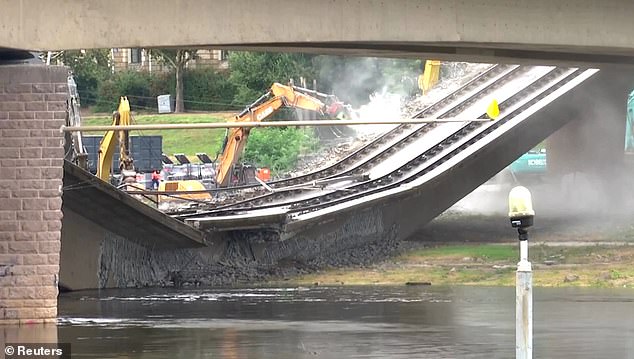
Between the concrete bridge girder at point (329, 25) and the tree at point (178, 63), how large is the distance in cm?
4397

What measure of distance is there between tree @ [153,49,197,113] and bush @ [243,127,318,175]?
901 cm

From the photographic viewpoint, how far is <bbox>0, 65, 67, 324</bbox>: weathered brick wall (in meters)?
27.7

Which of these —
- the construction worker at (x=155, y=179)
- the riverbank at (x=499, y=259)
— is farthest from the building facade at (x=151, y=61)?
the riverbank at (x=499, y=259)

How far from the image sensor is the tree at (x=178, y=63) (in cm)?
7598

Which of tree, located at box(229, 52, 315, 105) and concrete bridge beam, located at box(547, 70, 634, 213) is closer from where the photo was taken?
concrete bridge beam, located at box(547, 70, 634, 213)

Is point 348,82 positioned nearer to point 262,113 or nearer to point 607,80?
point 262,113

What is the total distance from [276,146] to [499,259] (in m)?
26.7

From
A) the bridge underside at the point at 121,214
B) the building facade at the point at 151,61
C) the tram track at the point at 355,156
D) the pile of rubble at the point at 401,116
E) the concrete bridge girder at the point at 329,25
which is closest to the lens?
the concrete bridge girder at the point at 329,25

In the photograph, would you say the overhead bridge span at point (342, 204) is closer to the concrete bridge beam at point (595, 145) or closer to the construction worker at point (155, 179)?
the concrete bridge beam at point (595, 145)

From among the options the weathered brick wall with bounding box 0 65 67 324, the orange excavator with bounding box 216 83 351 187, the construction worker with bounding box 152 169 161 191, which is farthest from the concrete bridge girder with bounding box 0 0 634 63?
the construction worker with bounding box 152 169 161 191

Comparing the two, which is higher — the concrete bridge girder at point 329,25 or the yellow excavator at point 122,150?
the concrete bridge girder at point 329,25

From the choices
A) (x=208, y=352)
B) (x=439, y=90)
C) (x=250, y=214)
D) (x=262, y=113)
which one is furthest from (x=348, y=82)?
(x=208, y=352)

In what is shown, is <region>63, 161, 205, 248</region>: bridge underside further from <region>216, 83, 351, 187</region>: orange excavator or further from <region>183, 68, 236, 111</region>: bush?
<region>183, 68, 236, 111</region>: bush

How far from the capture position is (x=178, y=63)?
7750 cm
